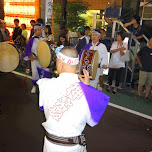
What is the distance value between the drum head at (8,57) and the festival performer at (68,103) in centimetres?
315

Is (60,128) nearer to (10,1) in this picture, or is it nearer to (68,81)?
(68,81)

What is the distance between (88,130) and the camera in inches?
142

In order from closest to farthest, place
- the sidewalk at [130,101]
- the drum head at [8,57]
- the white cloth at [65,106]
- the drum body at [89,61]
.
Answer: the white cloth at [65,106]
the drum body at [89,61]
the sidewalk at [130,101]
the drum head at [8,57]

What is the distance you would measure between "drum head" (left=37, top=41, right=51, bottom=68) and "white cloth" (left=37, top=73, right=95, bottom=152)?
2723mm

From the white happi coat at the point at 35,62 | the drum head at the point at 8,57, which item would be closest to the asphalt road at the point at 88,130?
the white happi coat at the point at 35,62

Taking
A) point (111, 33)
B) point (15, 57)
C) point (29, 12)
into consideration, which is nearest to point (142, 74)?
point (111, 33)

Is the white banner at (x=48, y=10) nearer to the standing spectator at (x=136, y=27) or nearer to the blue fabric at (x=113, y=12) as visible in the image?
the blue fabric at (x=113, y=12)

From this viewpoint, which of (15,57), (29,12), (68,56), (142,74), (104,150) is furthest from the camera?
(29,12)

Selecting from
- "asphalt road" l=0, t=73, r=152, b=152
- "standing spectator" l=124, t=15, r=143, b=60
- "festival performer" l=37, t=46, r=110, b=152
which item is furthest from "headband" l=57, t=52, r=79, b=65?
"standing spectator" l=124, t=15, r=143, b=60

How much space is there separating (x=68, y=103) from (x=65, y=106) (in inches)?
1.3

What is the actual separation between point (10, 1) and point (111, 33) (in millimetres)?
6484

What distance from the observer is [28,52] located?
4.84 meters

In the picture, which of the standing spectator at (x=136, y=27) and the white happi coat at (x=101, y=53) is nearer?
the white happi coat at (x=101, y=53)

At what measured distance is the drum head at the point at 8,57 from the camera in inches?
181
